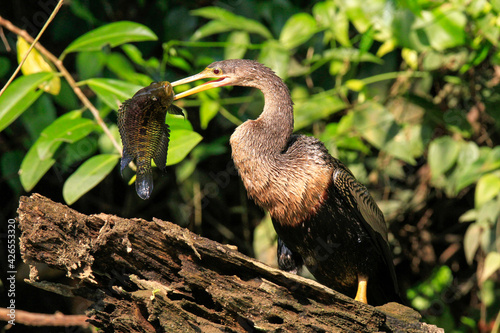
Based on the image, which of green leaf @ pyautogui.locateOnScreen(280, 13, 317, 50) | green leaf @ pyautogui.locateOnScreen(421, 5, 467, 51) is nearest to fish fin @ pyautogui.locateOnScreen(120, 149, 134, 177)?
green leaf @ pyautogui.locateOnScreen(280, 13, 317, 50)

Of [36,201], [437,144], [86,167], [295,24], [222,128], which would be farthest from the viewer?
[222,128]

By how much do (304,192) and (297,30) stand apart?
4.49 feet

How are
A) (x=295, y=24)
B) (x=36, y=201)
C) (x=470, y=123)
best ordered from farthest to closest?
1. (x=470, y=123)
2. (x=295, y=24)
3. (x=36, y=201)

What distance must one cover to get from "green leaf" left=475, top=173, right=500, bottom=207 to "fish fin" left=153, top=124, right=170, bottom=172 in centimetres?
204

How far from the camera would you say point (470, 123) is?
4.19 meters

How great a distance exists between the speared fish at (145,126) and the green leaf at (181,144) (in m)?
0.18

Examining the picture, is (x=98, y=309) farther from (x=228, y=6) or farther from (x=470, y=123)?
(x=470, y=123)

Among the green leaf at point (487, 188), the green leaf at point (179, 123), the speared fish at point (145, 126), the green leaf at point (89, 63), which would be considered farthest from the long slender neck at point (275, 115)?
the green leaf at point (487, 188)

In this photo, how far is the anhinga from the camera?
2.62 metres

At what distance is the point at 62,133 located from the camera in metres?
2.63

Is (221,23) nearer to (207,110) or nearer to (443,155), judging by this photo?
(207,110)

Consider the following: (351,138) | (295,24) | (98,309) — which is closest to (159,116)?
(98,309)

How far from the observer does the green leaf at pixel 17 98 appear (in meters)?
2.48

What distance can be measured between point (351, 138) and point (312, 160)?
1.21m
